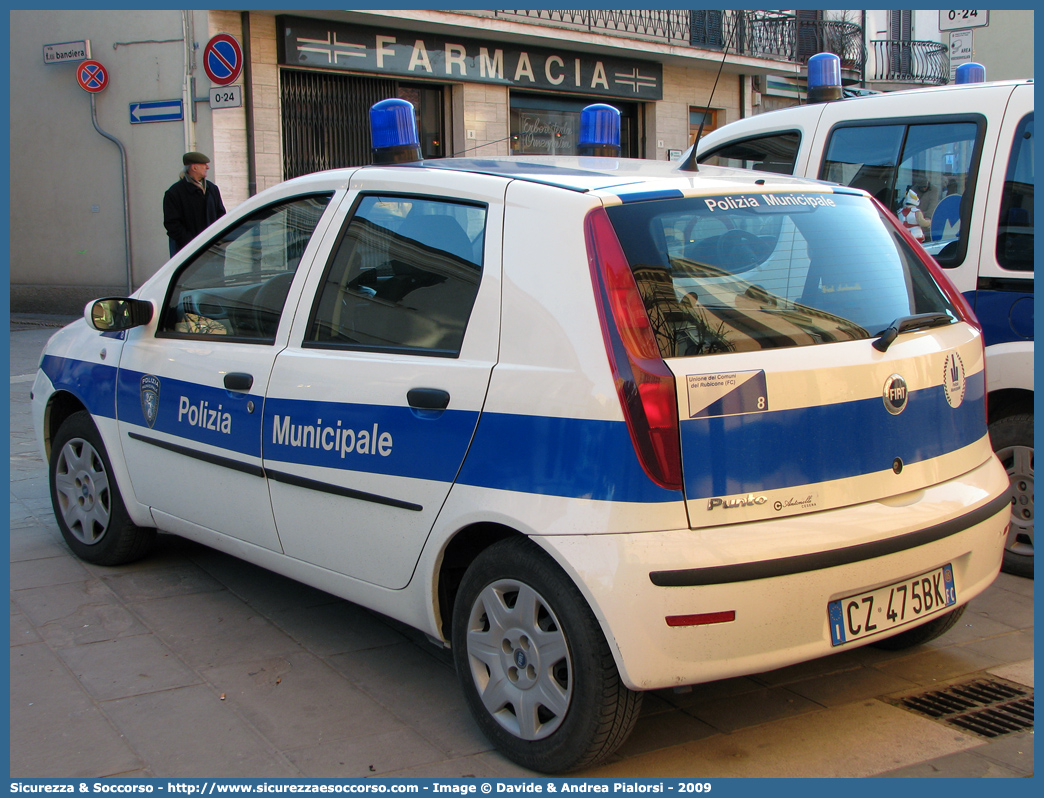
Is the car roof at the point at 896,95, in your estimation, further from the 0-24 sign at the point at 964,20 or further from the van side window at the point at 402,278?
the 0-24 sign at the point at 964,20

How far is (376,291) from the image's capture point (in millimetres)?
3346

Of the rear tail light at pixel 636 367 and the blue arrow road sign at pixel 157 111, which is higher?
the blue arrow road sign at pixel 157 111

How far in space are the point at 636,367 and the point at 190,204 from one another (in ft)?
27.5

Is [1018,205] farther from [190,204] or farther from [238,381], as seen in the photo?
[190,204]

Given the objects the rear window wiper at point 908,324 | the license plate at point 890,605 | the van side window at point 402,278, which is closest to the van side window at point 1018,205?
the rear window wiper at point 908,324

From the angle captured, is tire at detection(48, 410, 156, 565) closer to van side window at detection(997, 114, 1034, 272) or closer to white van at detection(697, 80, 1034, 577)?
white van at detection(697, 80, 1034, 577)

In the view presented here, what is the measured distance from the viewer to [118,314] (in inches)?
167

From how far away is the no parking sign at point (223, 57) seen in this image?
1343 cm

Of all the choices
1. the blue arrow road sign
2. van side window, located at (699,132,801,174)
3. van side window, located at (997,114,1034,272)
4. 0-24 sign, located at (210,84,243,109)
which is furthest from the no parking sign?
van side window, located at (997,114,1034,272)

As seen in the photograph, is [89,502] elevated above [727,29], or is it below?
below

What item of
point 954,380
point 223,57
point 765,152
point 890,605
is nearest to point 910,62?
point 223,57

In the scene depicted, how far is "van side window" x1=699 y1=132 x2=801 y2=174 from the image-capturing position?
5.26 metres

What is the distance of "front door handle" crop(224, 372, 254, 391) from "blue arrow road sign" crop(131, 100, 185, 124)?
490 inches

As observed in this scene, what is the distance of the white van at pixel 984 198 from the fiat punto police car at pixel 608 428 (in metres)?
1.13
